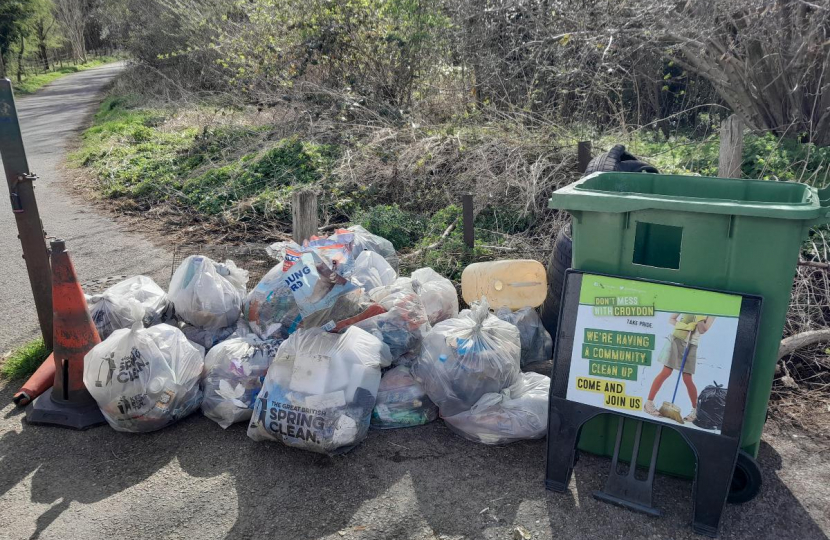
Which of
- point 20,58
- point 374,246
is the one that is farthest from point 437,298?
point 20,58

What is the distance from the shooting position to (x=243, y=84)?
32.8ft

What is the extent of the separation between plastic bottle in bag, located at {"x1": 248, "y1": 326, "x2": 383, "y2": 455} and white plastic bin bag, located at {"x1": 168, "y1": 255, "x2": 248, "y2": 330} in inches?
34.4

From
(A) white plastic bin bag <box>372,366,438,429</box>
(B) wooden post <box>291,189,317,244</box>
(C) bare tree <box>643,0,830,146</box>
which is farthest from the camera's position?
(C) bare tree <box>643,0,830,146</box>

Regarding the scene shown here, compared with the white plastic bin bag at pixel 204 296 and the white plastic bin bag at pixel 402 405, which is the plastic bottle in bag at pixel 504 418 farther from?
the white plastic bin bag at pixel 204 296

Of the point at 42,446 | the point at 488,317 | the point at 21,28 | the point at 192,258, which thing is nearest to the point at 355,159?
the point at 192,258

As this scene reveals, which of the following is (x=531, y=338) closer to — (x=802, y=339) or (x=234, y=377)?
(x=802, y=339)

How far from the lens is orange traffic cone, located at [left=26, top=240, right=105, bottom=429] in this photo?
3262mm

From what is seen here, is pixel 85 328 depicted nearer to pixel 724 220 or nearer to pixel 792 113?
pixel 724 220

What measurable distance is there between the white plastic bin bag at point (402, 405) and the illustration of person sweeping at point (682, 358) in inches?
48.2

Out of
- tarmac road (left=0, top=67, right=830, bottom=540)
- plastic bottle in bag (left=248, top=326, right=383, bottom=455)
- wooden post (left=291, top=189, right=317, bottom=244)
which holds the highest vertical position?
wooden post (left=291, top=189, right=317, bottom=244)

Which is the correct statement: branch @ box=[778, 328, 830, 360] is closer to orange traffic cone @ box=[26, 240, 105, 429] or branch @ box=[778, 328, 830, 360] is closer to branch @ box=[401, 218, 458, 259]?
branch @ box=[401, 218, 458, 259]

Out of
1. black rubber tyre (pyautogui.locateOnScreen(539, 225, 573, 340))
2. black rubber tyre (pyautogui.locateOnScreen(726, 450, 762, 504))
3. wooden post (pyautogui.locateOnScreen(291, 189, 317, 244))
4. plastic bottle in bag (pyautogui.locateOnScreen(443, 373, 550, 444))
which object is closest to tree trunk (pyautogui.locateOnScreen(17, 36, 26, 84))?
wooden post (pyautogui.locateOnScreen(291, 189, 317, 244))

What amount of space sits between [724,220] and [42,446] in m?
3.38

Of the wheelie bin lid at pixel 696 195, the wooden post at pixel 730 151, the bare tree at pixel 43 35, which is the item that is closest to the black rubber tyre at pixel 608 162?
the wooden post at pixel 730 151
